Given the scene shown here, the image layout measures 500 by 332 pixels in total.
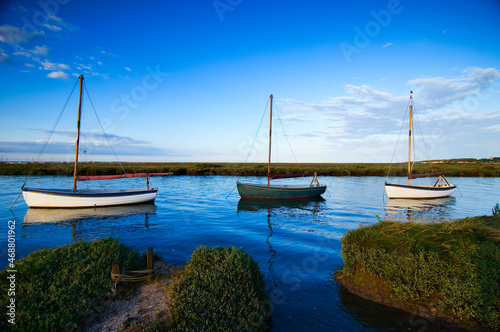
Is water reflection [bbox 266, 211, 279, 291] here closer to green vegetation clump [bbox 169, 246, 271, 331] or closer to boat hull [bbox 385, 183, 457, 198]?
green vegetation clump [bbox 169, 246, 271, 331]

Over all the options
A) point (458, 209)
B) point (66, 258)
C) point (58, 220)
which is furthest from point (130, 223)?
point (458, 209)

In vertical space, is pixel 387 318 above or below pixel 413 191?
below

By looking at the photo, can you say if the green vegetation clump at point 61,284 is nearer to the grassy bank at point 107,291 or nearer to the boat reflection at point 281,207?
the grassy bank at point 107,291

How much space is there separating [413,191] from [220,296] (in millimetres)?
33382

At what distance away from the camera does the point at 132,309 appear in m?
6.15

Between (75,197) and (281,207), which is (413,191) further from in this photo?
(75,197)

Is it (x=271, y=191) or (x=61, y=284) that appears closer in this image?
(x=61, y=284)

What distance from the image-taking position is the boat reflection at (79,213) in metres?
20.2

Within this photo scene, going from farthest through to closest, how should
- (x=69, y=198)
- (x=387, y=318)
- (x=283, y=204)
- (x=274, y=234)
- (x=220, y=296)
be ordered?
(x=283, y=204)
(x=69, y=198)
(x=274, y=234)
(x=387, y=318)
(x=220, y=296)

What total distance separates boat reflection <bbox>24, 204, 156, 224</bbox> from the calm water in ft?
0.23

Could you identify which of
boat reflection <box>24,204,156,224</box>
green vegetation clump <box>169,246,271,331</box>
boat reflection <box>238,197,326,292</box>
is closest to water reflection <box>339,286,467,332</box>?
green vegetation clump <box>169,246,271,331</box>

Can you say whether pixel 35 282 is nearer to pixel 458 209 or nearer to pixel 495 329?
pixel 495 329

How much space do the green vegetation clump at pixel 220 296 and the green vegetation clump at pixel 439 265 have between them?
3.57m

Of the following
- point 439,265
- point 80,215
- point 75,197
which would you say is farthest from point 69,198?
point 439,265
